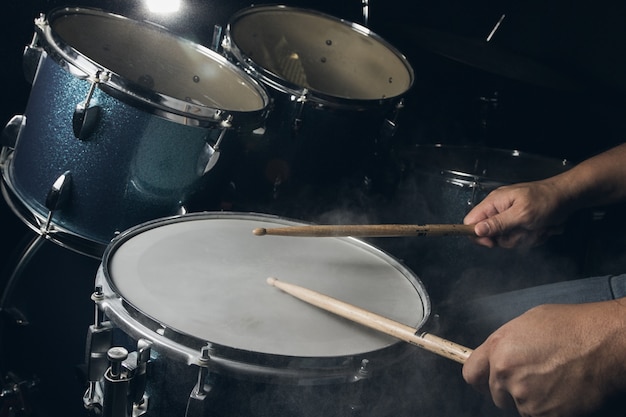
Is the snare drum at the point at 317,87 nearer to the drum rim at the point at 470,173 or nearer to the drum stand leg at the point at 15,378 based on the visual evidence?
the drum rim at the point at 470,173

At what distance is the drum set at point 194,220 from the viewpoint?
3.98 feet

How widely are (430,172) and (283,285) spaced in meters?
1.13

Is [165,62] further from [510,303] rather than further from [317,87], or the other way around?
[510,303]

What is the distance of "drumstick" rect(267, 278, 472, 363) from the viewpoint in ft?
3.89

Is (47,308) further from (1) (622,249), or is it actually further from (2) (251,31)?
(1) (622,249)

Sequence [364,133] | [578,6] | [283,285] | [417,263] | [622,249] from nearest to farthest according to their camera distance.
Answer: [283,285] → [364,133] → [417,263] → [622,249] → [578,6]

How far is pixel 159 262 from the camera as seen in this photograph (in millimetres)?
1439

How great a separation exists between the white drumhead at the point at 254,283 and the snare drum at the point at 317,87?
0.51 meters

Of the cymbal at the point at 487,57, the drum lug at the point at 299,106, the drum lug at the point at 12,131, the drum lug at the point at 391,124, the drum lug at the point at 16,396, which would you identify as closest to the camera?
the drum lug at the point at 16,396

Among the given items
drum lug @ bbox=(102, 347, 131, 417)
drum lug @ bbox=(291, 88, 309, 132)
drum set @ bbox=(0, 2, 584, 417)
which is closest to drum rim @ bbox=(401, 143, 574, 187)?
drum set @ bbox=(0, 2, 584, 417)

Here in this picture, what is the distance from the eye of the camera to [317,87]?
280 cm

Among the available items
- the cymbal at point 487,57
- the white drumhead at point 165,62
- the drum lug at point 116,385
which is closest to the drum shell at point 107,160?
the white drumhead at point 165,62

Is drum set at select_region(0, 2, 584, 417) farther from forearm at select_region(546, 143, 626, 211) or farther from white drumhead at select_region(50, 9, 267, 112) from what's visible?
forearm at select_region(546, 143, 626, 211)

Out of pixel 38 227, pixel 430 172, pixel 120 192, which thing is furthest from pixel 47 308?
pixel 430 172
